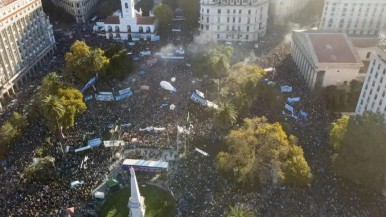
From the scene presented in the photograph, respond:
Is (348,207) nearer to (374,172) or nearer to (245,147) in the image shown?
(374,172)

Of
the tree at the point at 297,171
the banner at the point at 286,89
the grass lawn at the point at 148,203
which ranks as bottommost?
the grass lawn at the point at 148,203

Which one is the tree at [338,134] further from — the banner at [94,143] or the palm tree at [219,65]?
the banner at [94,143]

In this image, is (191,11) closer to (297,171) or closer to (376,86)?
(376,86)

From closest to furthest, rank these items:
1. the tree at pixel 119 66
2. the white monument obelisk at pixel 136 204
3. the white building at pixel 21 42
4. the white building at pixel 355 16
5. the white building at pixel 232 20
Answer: the white monument obelisk at pixel 136 204
the white building at pixel 21 42
the tree at pixel 119 66
the white building at pixel 355 16
the white building at pixel 232 20

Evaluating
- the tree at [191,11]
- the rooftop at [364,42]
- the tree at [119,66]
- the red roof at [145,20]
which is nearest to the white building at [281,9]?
the tree at [191,11]

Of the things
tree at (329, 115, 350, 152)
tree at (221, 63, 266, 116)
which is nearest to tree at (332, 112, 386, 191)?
tree at (329, 115, 350, 152)

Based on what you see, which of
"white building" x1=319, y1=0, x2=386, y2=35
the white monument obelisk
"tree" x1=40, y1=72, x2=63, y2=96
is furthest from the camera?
"white building" x1=319, y1=0, x2=386, y2=35

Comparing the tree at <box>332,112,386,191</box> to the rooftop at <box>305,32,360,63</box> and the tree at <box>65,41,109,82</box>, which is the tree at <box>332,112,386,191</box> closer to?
the rooftop at <box>305,32,360,63</box>
